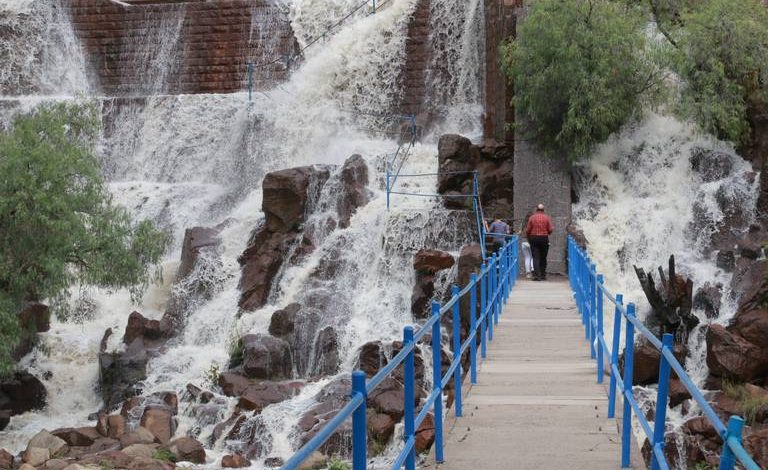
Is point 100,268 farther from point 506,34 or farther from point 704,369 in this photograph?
point 506,34

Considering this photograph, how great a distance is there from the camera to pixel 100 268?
1703 centimetres

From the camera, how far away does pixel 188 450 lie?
1433cm

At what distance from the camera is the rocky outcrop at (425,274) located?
63.8 ft

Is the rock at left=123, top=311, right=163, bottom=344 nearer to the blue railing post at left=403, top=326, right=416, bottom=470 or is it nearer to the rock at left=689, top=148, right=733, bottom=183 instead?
the rock at left=689, top=148, right=733, bottom=183

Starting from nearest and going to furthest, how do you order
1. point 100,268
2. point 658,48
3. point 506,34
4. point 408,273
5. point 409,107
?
point 100,268 → point 408,273 → point 658,48 → point 506,34 → point 409,107

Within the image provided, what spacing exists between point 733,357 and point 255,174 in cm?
1522

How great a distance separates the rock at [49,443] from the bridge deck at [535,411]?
23.8 feet

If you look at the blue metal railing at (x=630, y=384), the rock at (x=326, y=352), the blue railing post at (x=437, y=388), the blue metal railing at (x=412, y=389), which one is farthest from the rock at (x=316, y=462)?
the blue railing post at (x=437, y=388)

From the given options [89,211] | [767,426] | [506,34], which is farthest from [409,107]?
[767,426]

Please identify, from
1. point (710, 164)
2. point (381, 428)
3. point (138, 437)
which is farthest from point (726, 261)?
point (138, 437)

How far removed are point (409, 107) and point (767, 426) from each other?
16.5m

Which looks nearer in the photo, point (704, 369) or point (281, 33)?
point (704, 369)

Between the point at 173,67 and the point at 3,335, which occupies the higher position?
the point at 173,67

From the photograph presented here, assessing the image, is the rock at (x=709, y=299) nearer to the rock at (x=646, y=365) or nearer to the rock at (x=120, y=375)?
the rock at (x=646, y=365)
